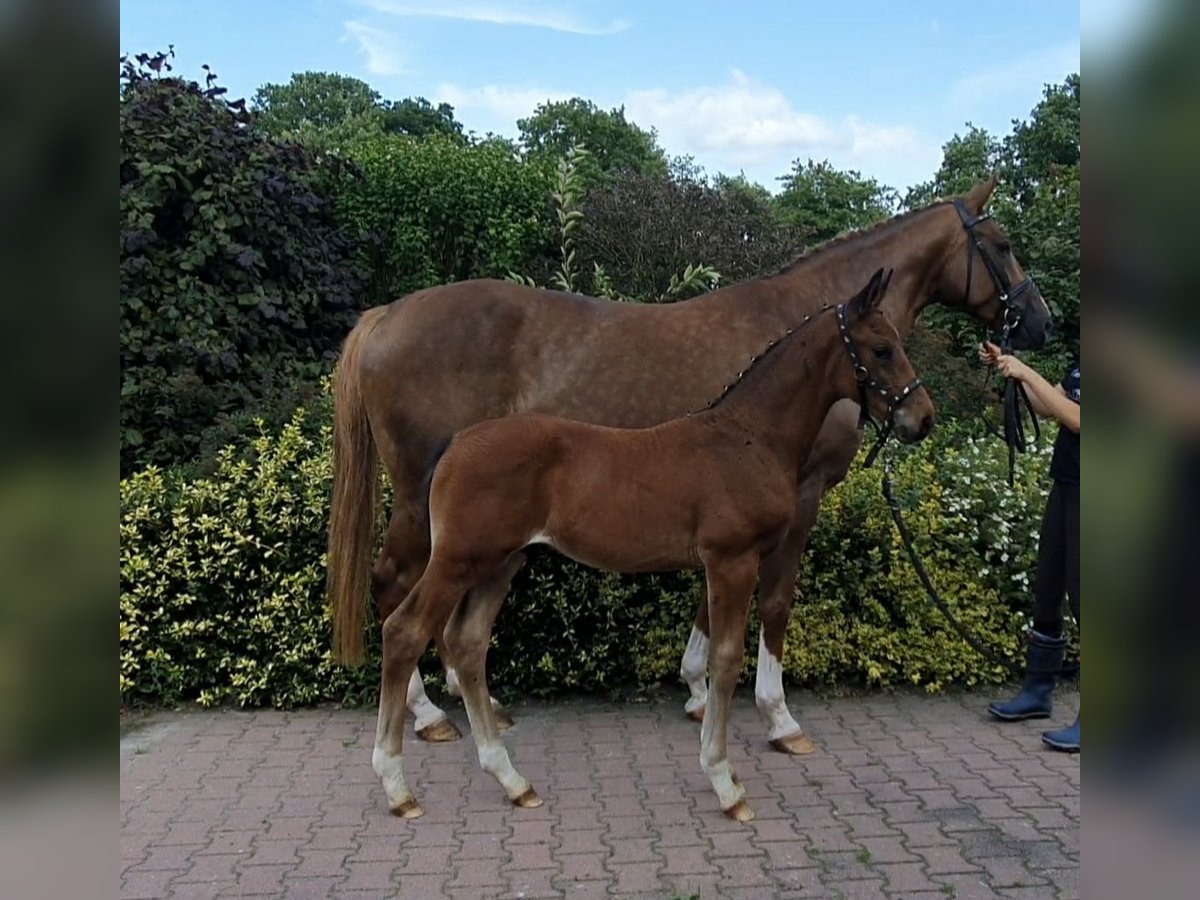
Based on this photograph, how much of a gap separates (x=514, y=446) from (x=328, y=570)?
156cm

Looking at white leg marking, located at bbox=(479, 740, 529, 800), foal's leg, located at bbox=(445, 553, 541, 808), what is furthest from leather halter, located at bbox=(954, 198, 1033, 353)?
white leg marking, located at bbox=(479, 740, 529, 800)

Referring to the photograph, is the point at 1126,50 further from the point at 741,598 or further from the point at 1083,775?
the point at 741,598

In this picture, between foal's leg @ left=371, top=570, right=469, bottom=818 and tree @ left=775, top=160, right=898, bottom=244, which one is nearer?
foal's leg @ left=371, top=570, right=469, bottom=818

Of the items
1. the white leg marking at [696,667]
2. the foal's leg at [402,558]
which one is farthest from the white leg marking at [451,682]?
the white leg marking at [696,667]

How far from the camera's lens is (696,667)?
454 centimetres

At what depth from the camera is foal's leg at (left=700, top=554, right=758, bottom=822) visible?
3314 mm

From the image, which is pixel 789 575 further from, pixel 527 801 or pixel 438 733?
pixel 438 733

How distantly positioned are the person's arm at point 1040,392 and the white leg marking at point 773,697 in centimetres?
160

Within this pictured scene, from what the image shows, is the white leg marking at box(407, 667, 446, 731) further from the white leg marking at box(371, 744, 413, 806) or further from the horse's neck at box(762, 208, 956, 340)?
the horse's neck at box(762, 208, 956, 340)

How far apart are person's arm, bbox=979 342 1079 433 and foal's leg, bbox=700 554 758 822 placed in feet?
4.85

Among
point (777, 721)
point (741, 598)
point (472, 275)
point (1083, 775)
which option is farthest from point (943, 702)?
point (472, 275)

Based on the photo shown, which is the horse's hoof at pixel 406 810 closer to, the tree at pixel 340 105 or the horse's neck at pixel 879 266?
the horse's neck at pixel 879 266

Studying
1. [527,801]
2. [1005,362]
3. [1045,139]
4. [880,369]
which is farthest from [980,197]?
[1045,139]

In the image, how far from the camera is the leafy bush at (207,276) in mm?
6496
